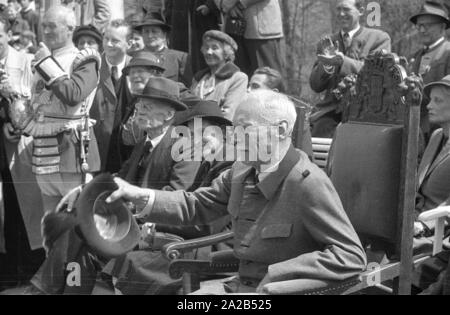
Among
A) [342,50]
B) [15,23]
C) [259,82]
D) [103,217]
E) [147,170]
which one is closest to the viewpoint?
[103,217]

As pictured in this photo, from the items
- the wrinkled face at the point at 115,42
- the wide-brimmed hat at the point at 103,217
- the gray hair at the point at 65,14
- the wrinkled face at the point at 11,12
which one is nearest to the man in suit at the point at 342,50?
the wrinkled face at the point at 115,42

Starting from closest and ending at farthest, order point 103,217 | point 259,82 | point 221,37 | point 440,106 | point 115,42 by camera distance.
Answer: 1. point 103,217
2. point 440,106
3. point 259,82
4. point 221,37
5. point 115,42

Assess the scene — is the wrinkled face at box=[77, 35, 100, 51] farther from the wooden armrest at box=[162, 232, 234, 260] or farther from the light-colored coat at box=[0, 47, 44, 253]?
the wooden armrest at box=[162, 232, 234, 260]

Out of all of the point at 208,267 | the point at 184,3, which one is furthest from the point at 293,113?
the point at 184,3

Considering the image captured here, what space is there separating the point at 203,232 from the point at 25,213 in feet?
4.16

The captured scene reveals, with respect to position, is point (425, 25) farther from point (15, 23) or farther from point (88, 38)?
point (15, 23)

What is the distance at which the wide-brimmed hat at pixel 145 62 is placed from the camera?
4.96 meters

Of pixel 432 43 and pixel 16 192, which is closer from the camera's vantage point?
pixel 432 43

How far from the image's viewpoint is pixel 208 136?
174 inches

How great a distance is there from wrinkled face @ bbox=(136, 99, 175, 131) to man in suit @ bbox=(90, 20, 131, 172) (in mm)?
331

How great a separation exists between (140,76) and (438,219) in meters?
2.03

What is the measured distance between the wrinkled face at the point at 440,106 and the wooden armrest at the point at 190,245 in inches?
41.1

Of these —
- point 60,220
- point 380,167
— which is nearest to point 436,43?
point 380,167
